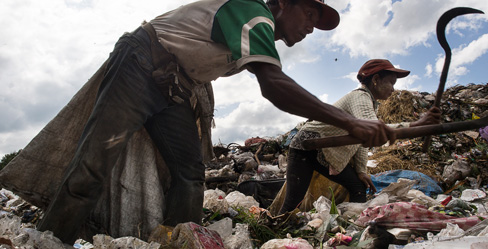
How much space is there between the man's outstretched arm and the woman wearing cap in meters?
1.37

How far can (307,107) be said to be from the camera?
1.45m

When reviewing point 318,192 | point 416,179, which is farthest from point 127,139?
point 416,179

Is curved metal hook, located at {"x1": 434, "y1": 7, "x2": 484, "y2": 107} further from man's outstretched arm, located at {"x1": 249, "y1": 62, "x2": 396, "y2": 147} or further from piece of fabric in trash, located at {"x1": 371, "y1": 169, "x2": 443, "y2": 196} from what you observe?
piece of fabric in trash, located at {"x1": 371, "y1": 169, "x2": 443, "y2": 196}

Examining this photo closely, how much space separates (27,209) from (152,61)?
261 cm

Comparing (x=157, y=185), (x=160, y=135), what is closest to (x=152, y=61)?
(x=160, y=135)

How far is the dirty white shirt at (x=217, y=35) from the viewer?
147cm

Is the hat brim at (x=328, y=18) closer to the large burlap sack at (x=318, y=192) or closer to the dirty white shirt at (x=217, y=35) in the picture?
the dirty white shirt at (x=217, y=35)

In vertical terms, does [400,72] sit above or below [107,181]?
above

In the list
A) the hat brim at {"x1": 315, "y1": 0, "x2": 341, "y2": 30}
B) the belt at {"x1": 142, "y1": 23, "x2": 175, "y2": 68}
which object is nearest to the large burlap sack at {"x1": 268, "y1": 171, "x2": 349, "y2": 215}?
the hat brim at {"x1": 315, "y1": 0, "x2": 341, "y2": 30}

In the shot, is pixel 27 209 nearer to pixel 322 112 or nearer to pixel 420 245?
pixel 322 112

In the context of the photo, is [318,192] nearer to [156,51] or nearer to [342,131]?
[342,131]

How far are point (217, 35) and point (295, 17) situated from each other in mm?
565

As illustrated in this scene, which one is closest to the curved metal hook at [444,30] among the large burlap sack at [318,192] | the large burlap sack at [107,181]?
the large burlap sack at [318,192]

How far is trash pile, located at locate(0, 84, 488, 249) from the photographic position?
150 cm
